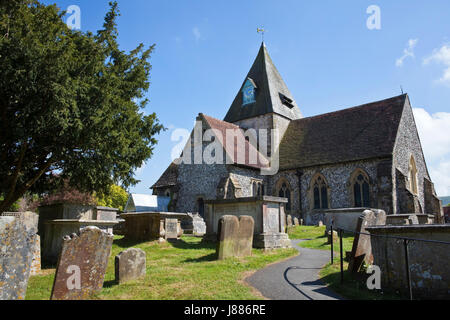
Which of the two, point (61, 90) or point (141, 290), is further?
point (61, 90)

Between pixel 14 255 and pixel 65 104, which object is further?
Result: pixel 65 104

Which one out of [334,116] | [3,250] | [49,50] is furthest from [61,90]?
[334,116]

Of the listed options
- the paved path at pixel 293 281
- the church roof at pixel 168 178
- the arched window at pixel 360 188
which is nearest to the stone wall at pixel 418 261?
the paved path at pixel 293 281

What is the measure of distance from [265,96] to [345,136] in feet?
29.5

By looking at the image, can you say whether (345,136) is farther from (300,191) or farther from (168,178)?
(168,178)

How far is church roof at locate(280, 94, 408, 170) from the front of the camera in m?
22.5

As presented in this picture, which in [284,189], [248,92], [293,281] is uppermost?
[248,92]

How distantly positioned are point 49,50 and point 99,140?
10.9ft

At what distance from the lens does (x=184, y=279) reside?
7.11 meters

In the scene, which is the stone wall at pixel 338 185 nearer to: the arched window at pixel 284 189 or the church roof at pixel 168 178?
the arched window at pixel 284 189

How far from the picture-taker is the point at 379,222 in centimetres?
876

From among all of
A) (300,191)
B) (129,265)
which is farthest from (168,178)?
(129,265)

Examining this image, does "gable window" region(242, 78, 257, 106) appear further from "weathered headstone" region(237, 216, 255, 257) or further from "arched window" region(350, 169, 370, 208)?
"weathered headstone" region(237, 216, 255, 257)
